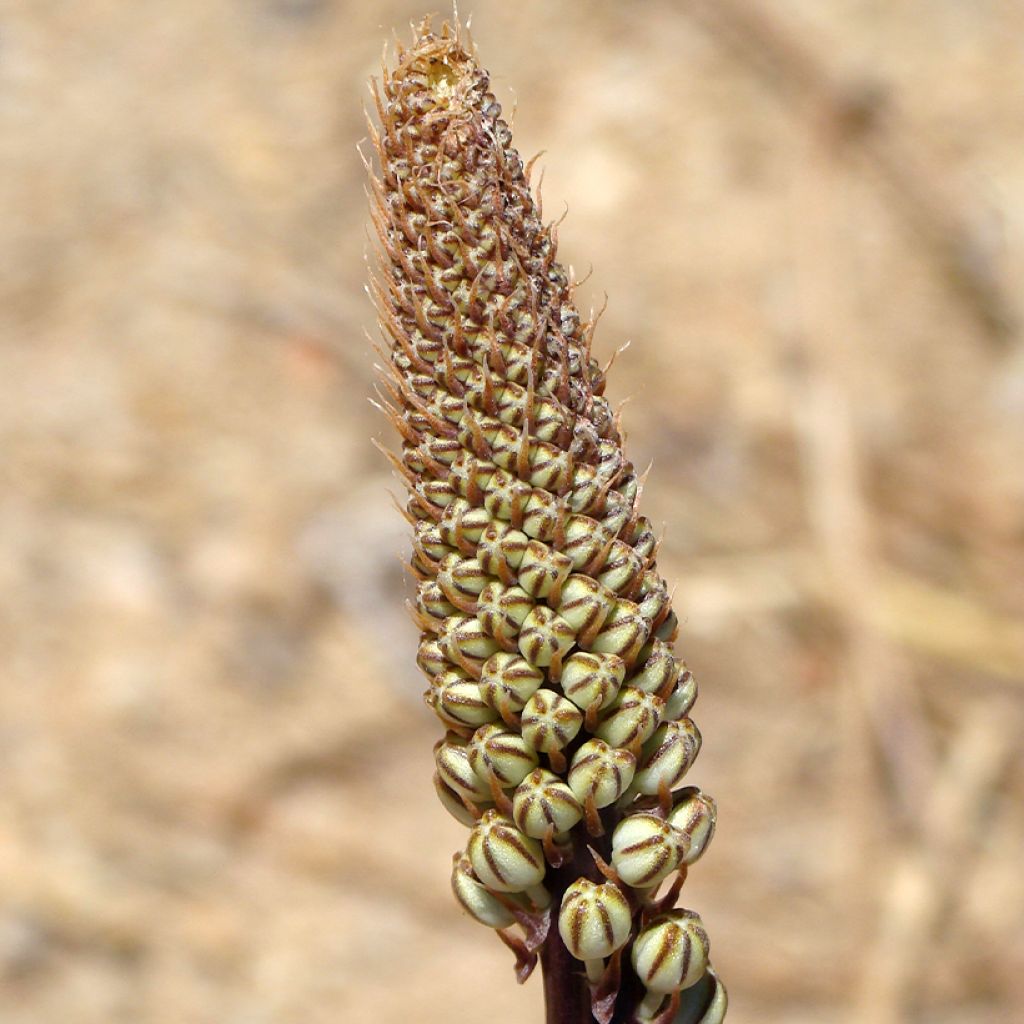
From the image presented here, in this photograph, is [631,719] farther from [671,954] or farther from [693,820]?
[671,954]

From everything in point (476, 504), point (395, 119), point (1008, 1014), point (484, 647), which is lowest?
point (484, 647)

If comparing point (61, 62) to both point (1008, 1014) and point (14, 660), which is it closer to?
point (14, 660)

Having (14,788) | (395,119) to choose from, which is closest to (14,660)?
(14,788)

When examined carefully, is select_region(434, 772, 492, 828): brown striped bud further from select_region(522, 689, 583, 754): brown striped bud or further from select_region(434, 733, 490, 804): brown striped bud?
select_region(522, 689, 583, 754): brown striped bud

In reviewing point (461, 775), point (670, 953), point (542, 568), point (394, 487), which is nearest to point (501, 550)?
point (542, 568)

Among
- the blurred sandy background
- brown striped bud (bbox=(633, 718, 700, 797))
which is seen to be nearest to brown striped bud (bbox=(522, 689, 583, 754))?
brown striped bud (bbox=(633, 718, 700, 797))

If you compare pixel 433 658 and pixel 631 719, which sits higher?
pixel 433 658
